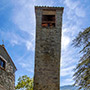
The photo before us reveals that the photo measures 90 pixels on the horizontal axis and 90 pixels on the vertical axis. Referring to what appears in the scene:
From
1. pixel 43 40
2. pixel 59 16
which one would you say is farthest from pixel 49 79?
pixel 59 16

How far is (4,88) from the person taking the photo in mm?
8320

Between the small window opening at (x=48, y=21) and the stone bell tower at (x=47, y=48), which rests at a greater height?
the small window opening at (x=48, y=21)

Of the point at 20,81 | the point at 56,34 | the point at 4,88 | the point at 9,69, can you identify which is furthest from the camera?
the point at 20,81

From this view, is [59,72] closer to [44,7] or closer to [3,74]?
[3,74]

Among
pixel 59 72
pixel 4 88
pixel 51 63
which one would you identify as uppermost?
pixel 51 63

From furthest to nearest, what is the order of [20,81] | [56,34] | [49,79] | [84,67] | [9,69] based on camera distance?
1. [20,81]
2. [9,69]
3. [56,34]
4. [49,79]
5. [84,67]

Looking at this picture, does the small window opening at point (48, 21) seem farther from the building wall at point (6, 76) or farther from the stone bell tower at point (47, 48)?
the building wall at point (6, 76)

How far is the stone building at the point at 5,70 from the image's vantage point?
8232mm

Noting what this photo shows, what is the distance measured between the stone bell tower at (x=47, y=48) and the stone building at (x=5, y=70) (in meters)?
2.07

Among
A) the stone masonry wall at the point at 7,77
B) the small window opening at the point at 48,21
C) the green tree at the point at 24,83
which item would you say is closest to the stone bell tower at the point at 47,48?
the small window opening at the point at 48,21

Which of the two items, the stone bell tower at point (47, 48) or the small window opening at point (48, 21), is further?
the small window opening at point (48, 21)

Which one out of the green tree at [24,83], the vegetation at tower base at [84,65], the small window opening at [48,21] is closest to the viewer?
the vegetation at tower base at [84,65]

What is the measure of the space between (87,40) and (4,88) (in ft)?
18.6

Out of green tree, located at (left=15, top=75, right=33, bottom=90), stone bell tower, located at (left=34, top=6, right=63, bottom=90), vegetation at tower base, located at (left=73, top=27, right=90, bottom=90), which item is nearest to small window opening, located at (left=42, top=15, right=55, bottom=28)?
stone bell tower, located at (left=34, top=6, right=63, bottom=90)
